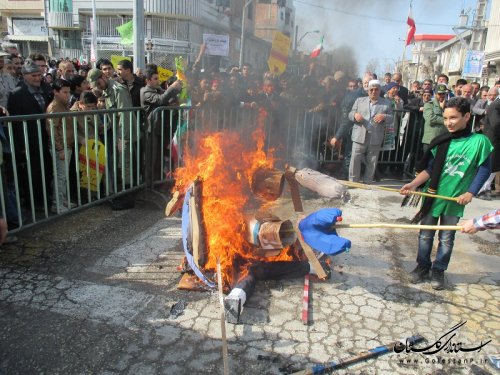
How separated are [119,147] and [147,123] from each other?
56 centimetres

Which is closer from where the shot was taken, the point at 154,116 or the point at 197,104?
the point at 154,116

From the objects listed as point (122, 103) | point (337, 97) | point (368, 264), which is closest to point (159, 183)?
point (122, 103)

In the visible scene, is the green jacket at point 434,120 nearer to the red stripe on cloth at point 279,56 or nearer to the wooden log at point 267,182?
the red stripe on cloth at point 279,56

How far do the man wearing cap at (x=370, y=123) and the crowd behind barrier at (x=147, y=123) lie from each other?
0.04 m

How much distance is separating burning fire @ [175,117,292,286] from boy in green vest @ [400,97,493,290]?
1432 millimetres

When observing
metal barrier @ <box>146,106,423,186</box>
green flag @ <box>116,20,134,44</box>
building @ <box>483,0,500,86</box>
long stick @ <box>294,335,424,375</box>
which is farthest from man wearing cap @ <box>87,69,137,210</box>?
building @ <box>483,0,500,86</box>

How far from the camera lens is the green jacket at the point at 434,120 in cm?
727

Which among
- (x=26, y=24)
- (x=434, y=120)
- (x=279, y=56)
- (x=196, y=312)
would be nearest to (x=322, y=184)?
(x=196, y=312)

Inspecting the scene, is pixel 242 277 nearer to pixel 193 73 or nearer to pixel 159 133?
pixel 159 133

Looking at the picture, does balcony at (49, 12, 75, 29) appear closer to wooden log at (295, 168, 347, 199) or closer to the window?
the window

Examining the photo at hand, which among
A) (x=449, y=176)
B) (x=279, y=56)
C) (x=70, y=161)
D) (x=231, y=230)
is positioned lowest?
(x=231, y=230)

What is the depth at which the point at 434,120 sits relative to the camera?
286 inches

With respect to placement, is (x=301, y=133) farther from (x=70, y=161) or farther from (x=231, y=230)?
(x=231, y=230)

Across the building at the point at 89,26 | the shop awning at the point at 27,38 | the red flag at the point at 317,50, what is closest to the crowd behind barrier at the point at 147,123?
the red flag at the point at 317,50
